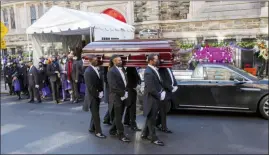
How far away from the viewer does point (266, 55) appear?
41.8ft

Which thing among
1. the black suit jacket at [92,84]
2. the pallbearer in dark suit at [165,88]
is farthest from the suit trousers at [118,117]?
the pallbearer in dark suit at [165,88]

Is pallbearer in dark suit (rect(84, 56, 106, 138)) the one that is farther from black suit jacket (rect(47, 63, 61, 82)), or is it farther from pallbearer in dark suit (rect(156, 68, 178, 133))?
black suit jacket (rect(47, 63, 61, 82))

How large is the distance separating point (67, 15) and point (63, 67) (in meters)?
2.30

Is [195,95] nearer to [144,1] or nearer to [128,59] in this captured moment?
[128,59]

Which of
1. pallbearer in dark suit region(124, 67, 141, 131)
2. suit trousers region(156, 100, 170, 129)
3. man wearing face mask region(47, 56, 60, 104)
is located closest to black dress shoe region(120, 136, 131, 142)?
pallbearer in dark suit region(124, 67, 141, 131)

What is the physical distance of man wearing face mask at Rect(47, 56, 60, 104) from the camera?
35.1 ft

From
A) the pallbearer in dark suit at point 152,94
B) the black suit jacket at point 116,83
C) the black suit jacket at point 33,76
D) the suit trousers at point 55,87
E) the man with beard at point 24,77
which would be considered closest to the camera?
the pallbearer in dark suit at point 152,94

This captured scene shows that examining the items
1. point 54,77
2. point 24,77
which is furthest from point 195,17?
point 24,77

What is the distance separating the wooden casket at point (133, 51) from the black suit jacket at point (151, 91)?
0.59 metres

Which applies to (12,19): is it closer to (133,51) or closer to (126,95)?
(133,51)

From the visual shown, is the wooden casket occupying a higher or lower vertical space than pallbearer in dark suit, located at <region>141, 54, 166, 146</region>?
higher

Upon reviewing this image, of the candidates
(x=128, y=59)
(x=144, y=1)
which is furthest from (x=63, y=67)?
(x=144, y=1)

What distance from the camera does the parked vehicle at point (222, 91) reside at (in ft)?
23.6

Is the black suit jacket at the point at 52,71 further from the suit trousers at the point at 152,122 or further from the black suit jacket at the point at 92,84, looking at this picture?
the suit trousers at the point at 152,122
